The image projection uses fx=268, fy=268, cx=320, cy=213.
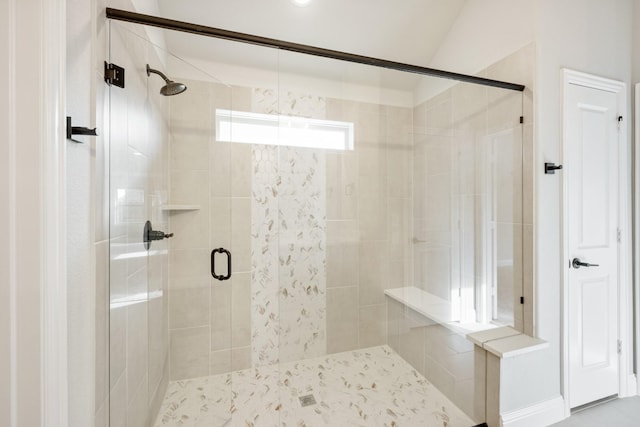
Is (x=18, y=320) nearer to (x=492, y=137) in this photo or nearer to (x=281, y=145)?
(x=281, y=145)

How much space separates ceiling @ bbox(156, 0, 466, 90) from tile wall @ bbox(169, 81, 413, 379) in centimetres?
44

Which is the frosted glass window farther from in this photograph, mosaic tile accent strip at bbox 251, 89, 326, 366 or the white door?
the white door

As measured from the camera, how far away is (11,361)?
28.1 inches

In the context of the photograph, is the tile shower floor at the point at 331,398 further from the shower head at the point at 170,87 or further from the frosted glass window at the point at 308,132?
the shower head at the point at 170,87

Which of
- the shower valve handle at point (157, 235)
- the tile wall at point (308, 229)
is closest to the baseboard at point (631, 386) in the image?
the tile wall at point (308, 229)

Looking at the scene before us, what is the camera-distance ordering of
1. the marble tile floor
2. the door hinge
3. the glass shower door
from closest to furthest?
1. the door hinge
2. the glass shower door
3. the marble tile floor

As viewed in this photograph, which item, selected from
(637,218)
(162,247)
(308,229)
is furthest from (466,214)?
(162,247)

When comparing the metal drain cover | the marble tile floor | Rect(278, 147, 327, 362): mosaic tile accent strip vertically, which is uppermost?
Rect(278, 147, 327, 362): mosaic tile accent strip

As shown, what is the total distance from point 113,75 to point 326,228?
1200 mm

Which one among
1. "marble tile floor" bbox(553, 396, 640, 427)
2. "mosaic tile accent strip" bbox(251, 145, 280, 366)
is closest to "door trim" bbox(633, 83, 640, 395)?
"marble tile floor" bbox(553, 396, 640, 427)

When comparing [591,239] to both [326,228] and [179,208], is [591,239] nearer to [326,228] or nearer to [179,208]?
[326,228]

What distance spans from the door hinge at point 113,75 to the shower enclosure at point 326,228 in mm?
133

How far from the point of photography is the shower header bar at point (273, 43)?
1072 mm

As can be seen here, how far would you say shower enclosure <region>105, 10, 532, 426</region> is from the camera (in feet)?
4.67
